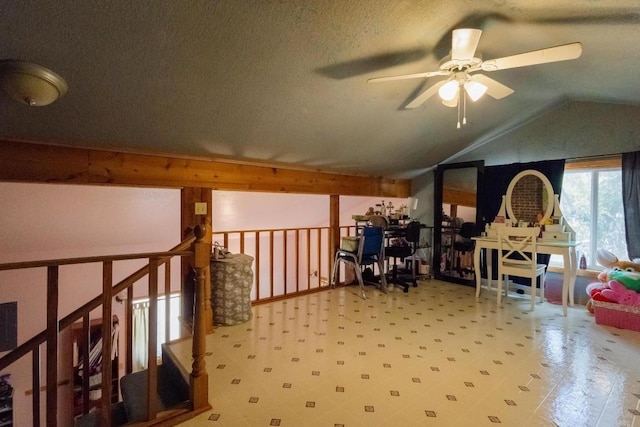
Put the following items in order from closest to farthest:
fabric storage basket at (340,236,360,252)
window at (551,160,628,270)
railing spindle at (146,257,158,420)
Answer: railing spindle at (146,257,158,420)
window at (551,160,628,270)
fabric storage basket at (340,236,360,252)

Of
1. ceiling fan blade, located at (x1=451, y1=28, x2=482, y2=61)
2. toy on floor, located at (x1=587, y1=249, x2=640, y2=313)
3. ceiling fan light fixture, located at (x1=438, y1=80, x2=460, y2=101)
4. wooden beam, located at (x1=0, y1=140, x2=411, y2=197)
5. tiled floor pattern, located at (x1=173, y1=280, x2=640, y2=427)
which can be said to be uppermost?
ceiling fan blade, located at (x1=451, y1=28, x2=482, y2=61)

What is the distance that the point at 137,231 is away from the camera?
432 cm

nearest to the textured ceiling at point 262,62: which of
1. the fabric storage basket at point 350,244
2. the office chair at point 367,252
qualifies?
the office chair at point 367,252

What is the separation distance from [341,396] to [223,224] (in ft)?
12.5

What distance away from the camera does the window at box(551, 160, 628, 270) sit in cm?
378

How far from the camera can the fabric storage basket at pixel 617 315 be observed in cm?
311

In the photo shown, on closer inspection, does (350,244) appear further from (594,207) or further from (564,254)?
(594,207)

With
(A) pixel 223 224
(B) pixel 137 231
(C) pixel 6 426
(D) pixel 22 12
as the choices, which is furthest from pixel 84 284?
(D) pixel 22 12

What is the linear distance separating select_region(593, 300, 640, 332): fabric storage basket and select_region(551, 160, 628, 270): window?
872 millimetres

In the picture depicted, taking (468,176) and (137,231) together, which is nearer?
(137,231)

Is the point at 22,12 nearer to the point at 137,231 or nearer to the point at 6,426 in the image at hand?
the point at 137,231

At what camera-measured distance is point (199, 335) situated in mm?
1947

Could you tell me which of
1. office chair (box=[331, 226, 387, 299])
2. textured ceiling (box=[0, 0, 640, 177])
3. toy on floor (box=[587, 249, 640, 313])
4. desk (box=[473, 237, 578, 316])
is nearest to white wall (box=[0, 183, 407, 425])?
textured ceiling (box=[0, 0, 640, 177])

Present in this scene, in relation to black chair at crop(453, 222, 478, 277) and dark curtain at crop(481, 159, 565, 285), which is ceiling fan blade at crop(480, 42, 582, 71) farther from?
black chair at crop(453, 222, 478, 277)
